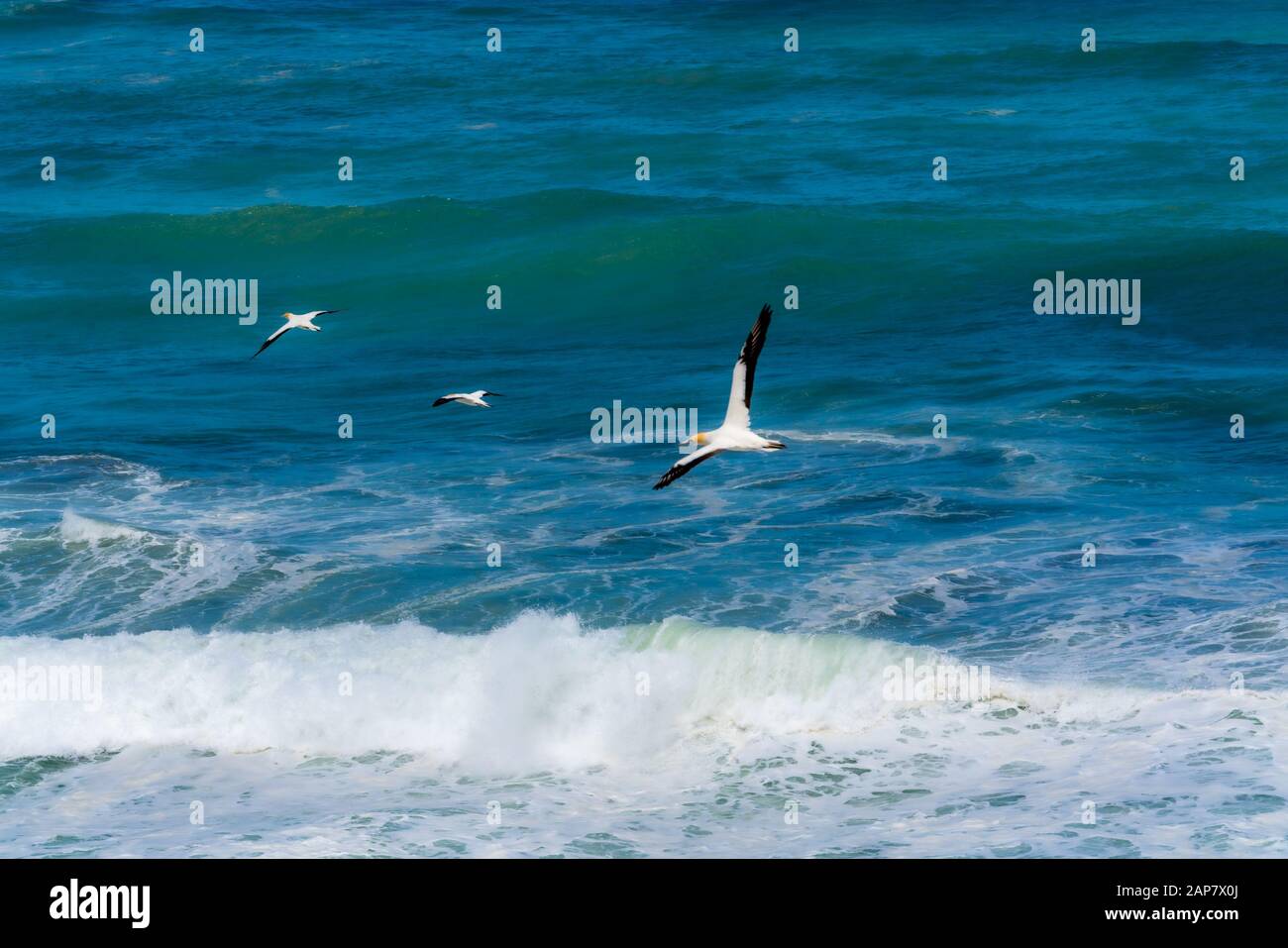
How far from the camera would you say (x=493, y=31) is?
51750 mm

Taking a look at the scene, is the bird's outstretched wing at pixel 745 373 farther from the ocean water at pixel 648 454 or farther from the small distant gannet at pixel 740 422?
the ocean water at pixel 648 454

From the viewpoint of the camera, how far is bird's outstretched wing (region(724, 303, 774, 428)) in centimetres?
1472

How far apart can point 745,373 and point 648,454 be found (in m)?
10.1

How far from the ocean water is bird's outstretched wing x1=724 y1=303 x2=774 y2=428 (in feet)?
Result: 10.6

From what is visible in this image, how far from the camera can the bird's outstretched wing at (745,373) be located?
14.7 meters

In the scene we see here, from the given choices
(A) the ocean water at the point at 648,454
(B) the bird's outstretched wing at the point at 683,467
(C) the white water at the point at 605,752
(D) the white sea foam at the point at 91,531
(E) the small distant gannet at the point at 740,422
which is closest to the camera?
(B) the bird's outstretched wing at the point at 683,467

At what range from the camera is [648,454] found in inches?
996

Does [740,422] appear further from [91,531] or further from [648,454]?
[91,531]

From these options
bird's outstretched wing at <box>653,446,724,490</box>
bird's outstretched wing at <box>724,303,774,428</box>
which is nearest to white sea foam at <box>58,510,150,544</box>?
bird's outstretched wing at <box>653,446,724,490</box>

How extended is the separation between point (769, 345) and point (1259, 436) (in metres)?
9.06

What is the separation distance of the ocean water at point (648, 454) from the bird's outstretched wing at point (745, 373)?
3.23m

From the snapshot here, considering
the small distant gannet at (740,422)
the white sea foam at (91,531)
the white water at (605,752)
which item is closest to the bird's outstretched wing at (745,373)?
the small distant gannet at (740,422)

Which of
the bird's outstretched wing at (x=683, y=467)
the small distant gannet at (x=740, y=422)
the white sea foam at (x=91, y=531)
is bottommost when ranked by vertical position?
the white sea foam at (x=91, y=531)

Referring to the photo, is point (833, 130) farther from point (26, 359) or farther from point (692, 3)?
point (26, 359)
